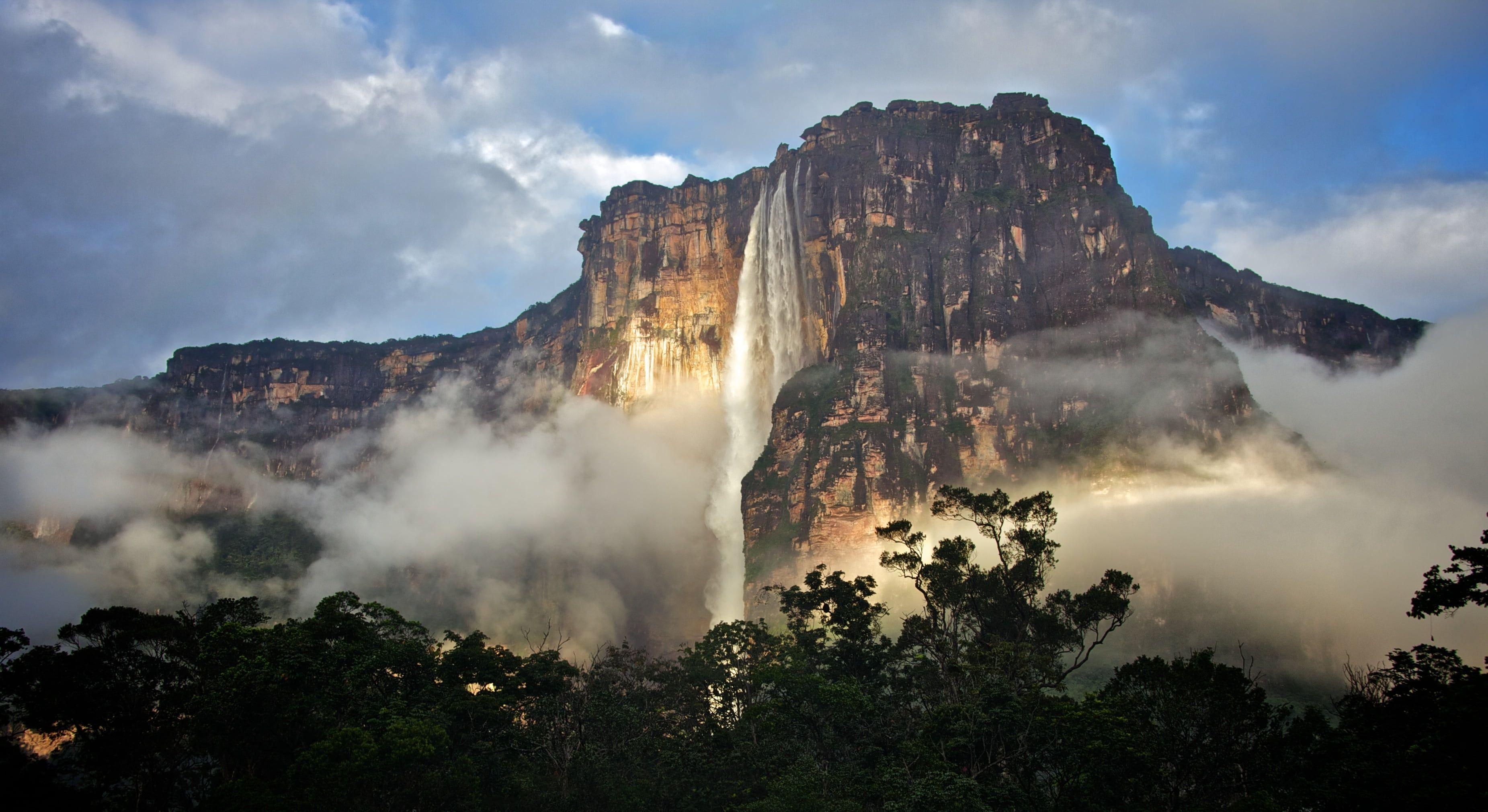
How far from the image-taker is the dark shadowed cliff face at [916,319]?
4006 inches

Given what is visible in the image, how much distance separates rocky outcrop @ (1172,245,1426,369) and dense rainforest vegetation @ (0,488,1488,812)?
90409 mm

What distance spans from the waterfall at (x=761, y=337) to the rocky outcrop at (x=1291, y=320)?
169 feet

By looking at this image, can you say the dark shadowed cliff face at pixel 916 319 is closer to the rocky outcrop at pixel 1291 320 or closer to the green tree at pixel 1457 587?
the rocky outcrop at pixel 1291 320

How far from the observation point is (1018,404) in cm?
10725

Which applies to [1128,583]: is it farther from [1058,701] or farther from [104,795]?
[104,795]

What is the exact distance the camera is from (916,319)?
11325 cm

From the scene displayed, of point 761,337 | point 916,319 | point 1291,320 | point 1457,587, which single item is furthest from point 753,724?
point 1291,320

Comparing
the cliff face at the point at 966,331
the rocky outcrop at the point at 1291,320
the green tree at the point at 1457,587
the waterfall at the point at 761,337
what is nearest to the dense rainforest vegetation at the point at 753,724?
the green tree at the point at 1457,587

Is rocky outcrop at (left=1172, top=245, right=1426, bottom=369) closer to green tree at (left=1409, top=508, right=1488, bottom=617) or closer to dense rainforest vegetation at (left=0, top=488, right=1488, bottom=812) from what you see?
dense rainforest vegetation at (left=0, top=488, right=1488, bottom=812)

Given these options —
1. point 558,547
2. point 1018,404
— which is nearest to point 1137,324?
point 1018,404

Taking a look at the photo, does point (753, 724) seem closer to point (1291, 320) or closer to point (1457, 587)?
point (1457, 587)

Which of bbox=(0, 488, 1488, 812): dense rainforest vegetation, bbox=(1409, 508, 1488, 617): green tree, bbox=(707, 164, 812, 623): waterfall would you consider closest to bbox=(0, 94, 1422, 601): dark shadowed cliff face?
bbox=(707, 164, 812, 623): waterfall

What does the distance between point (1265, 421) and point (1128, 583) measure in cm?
5419

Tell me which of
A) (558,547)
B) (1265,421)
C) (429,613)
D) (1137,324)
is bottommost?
(429,613)
